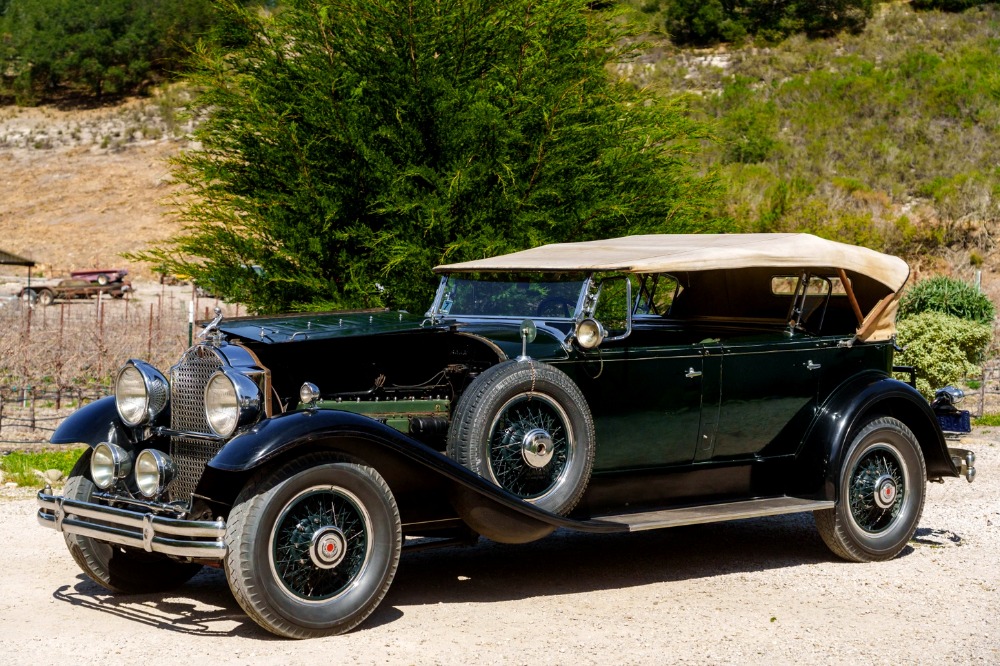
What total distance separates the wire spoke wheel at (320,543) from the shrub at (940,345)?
359 inches

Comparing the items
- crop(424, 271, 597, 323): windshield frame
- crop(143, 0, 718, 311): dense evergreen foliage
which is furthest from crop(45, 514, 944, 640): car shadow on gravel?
crop(143, 0, 718, 311): dense evergreen foliage

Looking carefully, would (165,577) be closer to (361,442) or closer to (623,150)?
(361,442)

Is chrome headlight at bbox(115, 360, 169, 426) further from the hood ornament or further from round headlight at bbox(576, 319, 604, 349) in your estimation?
round headlight at bbox(576, 319, 604, 349)

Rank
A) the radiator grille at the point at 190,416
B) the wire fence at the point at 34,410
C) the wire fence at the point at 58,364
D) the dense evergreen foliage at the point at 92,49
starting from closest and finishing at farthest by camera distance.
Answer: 1. the radiator grille at the point at 190,416
2. the wire fence at the point at 34,410
3. the wire fence at the point at 58,364
4. the dense evergreen foliage at the point at 92,49

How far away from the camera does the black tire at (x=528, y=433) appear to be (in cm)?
535

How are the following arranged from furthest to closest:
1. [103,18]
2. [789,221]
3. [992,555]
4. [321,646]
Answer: [103,18] < [789,221] < [992,555] < [321,646]

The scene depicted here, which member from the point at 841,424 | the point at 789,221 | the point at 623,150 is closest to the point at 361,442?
the point at 841,424

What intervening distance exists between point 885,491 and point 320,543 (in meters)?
3.57

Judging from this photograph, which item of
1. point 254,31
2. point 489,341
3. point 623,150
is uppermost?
point 254,31

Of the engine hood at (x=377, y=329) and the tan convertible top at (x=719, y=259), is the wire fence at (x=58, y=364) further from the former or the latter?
the tan convertible top at (x=719, y=259)

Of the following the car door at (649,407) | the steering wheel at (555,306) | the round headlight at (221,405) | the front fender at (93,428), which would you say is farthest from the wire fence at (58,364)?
the car door at (649,407)

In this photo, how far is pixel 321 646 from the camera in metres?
4.80

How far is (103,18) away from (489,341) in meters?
50.6

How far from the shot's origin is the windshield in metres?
6.21
